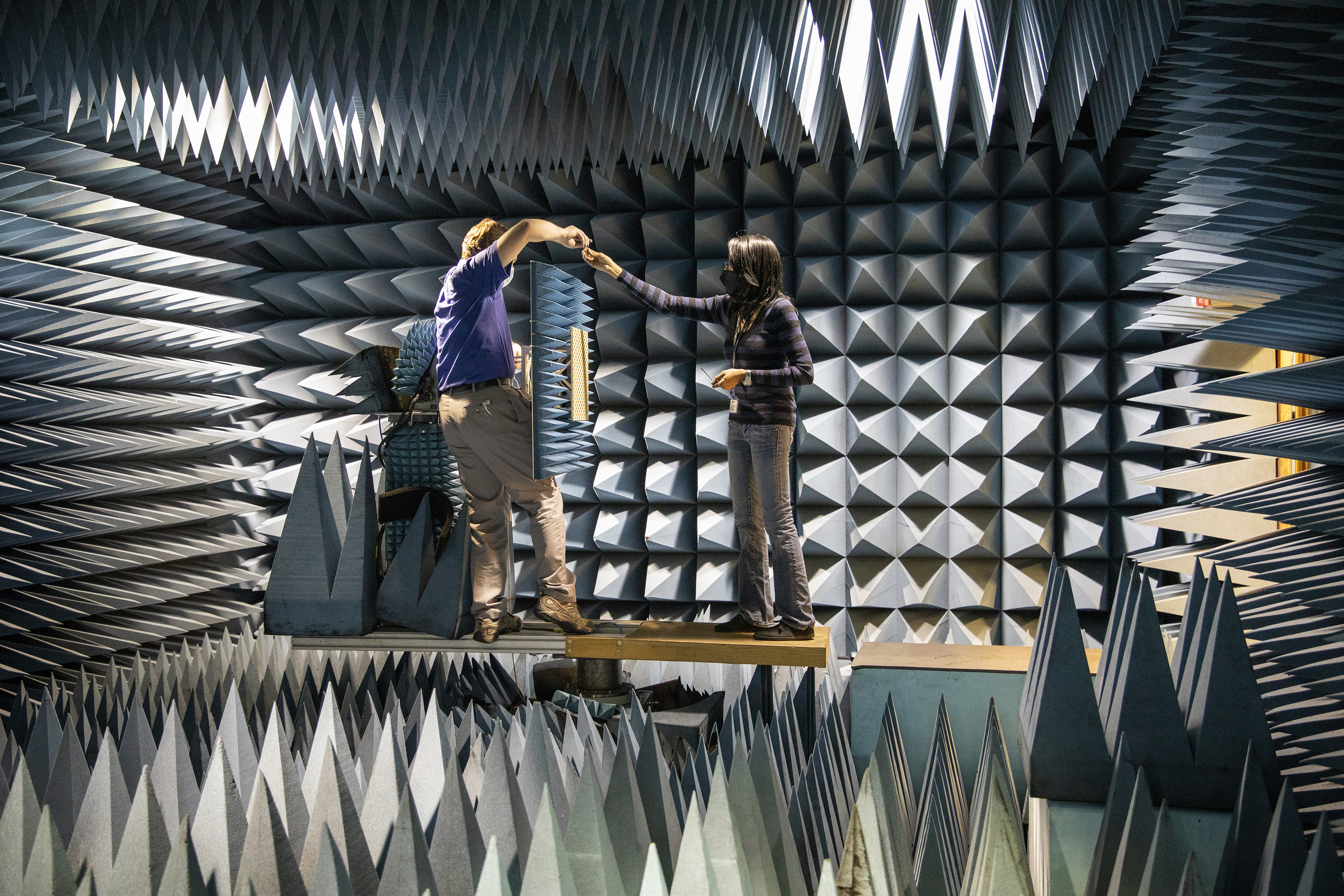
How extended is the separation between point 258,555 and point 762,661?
3.59 metres

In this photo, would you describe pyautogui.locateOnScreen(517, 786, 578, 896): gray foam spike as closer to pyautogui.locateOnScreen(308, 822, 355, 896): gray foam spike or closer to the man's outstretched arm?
pyautogui.locateOnScreen(308, 822, 355, 896): gray foam spike

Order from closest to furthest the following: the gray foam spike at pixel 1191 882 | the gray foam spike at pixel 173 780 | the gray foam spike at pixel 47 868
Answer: the gray foam spike at pixel 1191 882 → the gray foam spike at pixel 47 868 → the gray foam spike at pixel 173 780

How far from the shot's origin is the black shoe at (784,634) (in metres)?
2.40

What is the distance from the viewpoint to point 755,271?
7.75ft

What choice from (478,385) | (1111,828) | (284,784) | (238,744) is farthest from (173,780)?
(1111,828)

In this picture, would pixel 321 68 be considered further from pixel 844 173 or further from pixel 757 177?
pixel 844 173

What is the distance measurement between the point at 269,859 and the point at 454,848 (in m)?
0.28

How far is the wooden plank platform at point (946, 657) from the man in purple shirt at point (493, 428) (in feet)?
3.09

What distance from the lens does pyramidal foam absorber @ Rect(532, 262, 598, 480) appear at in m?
2.46

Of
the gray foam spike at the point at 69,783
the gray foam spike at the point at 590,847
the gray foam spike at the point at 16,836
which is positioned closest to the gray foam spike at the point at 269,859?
the gray foam spike at the point at 16,836

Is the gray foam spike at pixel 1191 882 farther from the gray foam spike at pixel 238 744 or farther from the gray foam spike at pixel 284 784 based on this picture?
the gray foam spike at pixel 238 744

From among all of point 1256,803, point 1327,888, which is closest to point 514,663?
point 1256,803

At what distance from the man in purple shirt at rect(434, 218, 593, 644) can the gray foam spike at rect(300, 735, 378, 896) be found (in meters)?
1.13

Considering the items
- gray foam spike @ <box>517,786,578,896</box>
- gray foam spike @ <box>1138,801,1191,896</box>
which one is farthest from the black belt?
gray foam spike @ <box>1138,801,1191,896</box>
